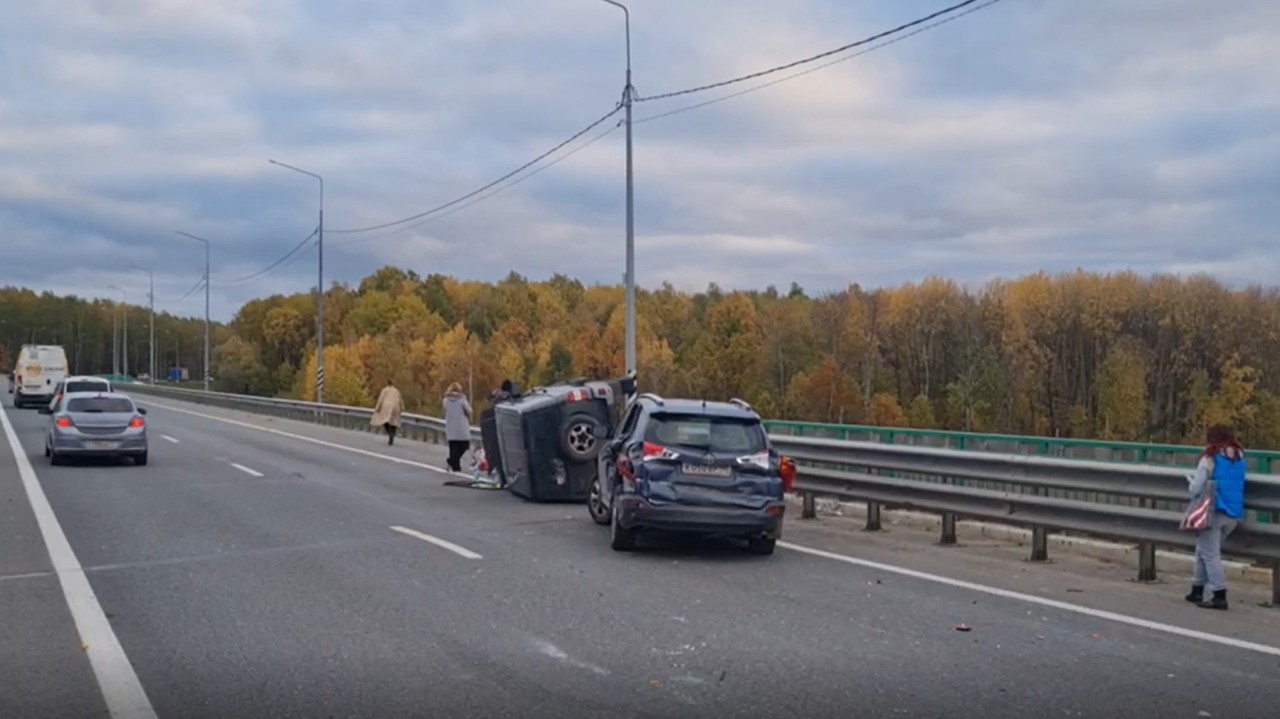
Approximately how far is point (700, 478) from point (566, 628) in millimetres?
3475

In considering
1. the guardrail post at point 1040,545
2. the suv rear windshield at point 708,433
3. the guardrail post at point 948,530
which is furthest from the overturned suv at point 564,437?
the guardrail post at point 1040,545

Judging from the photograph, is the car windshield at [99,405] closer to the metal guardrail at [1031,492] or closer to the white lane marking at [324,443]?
the white lane marking at [324,443]

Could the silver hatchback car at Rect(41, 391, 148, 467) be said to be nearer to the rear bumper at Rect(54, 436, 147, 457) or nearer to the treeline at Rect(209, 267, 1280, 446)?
the rear bumper at Rect(54, 436, 147, 457)

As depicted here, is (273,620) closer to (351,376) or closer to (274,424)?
(274,424)

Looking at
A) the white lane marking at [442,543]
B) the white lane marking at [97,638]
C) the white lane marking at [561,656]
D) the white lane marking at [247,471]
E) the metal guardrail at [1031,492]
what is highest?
the metal guardrail at [1031,492]

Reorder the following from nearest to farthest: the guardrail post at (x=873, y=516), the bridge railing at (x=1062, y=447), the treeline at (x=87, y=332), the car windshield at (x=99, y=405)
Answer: the bridge railing at (x=1062, y=447)
the guardrail post at (x=873, y=516)
the car windshield at (x=99, y=405)
the treeline at (x=87, y=332)

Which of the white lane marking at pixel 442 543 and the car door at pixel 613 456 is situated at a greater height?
the car door at pixel 613 456

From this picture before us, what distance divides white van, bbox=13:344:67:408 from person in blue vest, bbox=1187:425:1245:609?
5070 cm

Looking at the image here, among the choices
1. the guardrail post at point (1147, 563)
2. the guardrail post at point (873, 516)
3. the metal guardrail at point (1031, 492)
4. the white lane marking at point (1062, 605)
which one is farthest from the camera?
the guardrail post at point (873, 516)

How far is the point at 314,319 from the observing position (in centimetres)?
13075

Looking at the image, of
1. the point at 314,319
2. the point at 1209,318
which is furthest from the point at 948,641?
the point at 314,319

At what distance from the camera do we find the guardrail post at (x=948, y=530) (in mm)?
12688

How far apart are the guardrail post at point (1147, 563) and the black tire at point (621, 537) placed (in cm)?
447

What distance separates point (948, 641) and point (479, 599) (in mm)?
3493
